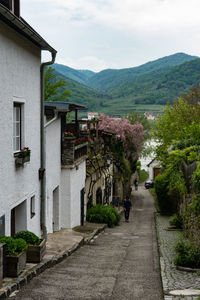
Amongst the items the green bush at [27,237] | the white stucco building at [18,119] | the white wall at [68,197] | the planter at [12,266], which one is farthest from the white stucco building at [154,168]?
the planter at [12,266]

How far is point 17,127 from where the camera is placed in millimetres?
10812

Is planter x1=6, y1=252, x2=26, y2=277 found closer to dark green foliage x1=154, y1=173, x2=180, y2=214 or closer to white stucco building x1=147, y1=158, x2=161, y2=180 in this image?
dark green foliage x1=154, y1=173, x2=180, y2=214

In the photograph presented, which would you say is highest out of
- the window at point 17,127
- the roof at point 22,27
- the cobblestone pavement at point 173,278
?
the roof at point 22,27

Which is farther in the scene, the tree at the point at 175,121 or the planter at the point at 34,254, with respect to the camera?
the tree at the point at 175,121

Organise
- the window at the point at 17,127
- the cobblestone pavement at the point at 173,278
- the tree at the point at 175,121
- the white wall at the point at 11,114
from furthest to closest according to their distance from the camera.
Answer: the tree at the point at 175,121, the window at the point at 17,127, the white wall at the point at 11,114, the cobblestone pavement at the point at 173,278

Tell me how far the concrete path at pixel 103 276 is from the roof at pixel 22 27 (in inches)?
201

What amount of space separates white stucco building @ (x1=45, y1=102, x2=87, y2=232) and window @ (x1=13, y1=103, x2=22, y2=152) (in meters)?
3.59

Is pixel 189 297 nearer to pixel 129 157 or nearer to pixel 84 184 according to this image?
pixel 84 184

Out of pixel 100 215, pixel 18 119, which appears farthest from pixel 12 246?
pixel 100 215

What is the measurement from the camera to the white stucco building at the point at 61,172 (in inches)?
589

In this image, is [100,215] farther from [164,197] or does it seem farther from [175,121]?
[175,121]

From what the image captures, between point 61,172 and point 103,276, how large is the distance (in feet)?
26.8

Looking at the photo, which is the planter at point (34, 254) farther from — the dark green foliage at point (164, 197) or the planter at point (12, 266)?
the dark green foliage at point (164, 197)

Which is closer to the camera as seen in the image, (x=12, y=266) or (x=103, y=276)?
(x=12, y=266)
